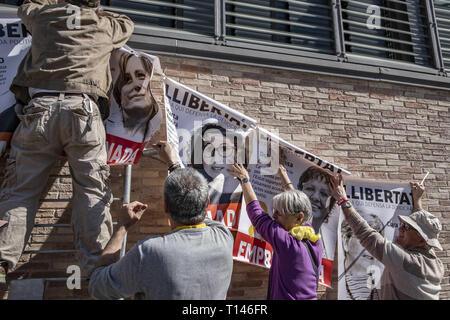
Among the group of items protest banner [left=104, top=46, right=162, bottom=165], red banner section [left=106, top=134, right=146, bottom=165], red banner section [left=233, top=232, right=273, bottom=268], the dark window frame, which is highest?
the dark window frame

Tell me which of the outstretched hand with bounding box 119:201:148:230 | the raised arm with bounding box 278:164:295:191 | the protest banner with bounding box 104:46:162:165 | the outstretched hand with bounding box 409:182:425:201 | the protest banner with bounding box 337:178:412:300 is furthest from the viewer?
the outstretched hand with bounding box 409:182:425:201

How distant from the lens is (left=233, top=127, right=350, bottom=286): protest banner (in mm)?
4020

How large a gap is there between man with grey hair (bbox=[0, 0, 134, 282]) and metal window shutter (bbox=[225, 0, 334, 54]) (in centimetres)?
235

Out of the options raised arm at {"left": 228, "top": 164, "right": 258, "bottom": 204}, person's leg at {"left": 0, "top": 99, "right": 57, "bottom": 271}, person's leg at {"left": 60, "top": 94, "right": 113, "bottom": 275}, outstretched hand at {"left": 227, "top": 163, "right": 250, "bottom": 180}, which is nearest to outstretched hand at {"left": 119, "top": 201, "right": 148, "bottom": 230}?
person's leg at {"left": 60, "top": 94, "right": 113, "bottom": 275}

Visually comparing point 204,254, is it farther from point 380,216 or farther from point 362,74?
point 362,74

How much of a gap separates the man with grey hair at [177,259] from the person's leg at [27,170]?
3.07ft

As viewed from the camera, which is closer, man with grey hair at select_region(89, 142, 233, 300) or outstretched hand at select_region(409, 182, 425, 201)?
man with grey hair at select_region(89, 142, 233, 300)

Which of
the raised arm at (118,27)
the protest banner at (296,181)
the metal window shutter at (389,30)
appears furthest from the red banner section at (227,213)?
the metal window shutter at (389,30)

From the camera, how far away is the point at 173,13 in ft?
15.6

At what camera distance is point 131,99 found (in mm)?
3615

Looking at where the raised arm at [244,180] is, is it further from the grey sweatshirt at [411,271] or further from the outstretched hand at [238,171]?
the grey sweatshirt at [411,271]

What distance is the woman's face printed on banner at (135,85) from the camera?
3.57 metres

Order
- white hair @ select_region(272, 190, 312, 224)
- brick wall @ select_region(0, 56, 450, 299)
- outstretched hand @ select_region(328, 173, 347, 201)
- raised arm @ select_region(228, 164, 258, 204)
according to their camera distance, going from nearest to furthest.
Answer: white hair @ select_region(272, 190, 312, 224) → raised arm @ select_region(228, 164, 258, 204) → brick wall @ select_region(0, 56, 450, 299) → outstretched hand @ select_region(328, 173, 347, 201)

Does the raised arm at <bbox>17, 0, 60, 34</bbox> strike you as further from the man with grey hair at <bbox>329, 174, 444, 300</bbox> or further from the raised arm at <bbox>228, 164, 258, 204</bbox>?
the man with grey hair at <bbox>329, 174, 444, 300</bbox>
